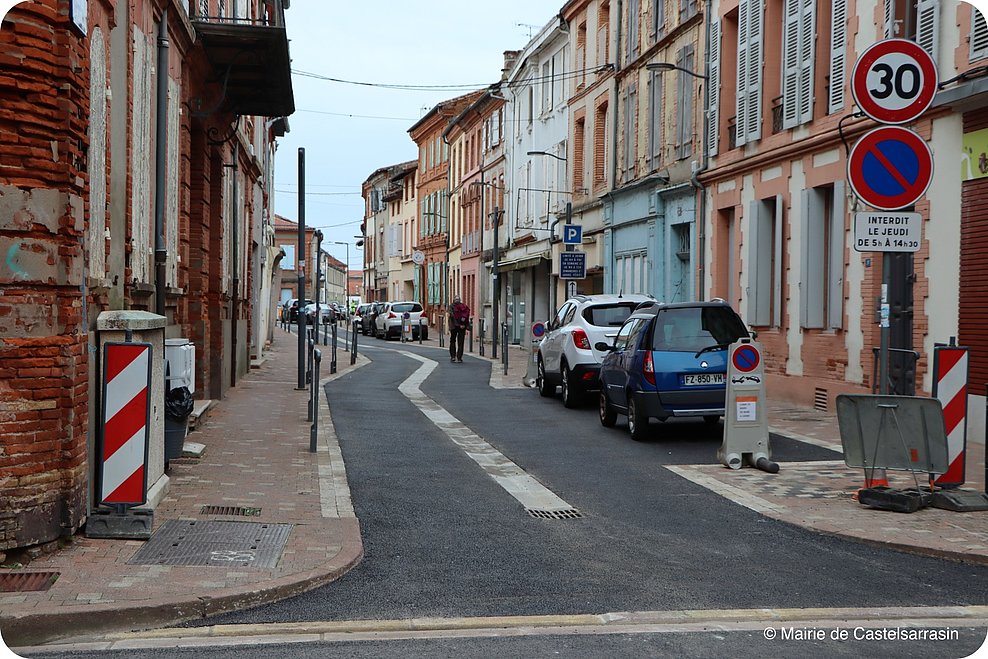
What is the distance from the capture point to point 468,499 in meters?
9.63

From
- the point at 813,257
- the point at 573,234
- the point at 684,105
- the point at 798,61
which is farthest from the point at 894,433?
the point at 573,234

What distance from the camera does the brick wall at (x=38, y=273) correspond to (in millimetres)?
6660

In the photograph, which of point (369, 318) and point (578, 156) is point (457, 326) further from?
point (369, 318)

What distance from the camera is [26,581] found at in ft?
20.5

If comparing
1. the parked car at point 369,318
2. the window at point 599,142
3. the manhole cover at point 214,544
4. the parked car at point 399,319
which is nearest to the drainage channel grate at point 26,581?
the manhole cover at point 214,544

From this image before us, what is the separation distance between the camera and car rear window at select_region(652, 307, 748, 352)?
44.5 feet

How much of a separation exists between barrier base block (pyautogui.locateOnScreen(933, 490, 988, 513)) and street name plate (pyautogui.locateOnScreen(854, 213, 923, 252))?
6.48 feet

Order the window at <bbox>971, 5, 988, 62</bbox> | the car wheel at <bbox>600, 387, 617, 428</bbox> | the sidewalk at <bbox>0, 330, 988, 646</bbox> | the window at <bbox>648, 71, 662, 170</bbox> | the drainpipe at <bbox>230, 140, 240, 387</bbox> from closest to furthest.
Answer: the sidewalk at <bbox>0, 330, 988, 646</bbox> → the window at <bbox>971, 5, 988, 62</bbox> → the car wheel at <bbox>600, 387, 617, 428</bbox> → the drainpipe at <bbox>230, 140, 240, 387</bbox> → the window at <bbox>648, 71, 662, 170</bbox>

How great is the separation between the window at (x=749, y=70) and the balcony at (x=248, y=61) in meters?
8.51

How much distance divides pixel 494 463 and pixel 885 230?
4884 mm

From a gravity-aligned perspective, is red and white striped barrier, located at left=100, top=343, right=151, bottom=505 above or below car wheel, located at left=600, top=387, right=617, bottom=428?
above

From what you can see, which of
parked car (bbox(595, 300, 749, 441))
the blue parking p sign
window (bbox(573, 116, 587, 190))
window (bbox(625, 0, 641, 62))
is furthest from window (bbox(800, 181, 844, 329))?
window (bbox(573, 116, 587, 190))

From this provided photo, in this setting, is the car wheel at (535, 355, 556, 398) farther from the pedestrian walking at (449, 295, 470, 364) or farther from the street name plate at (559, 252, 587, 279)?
the pedestrian walking at (449, 295, 470, 364)

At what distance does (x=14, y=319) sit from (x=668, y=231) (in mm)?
21037
